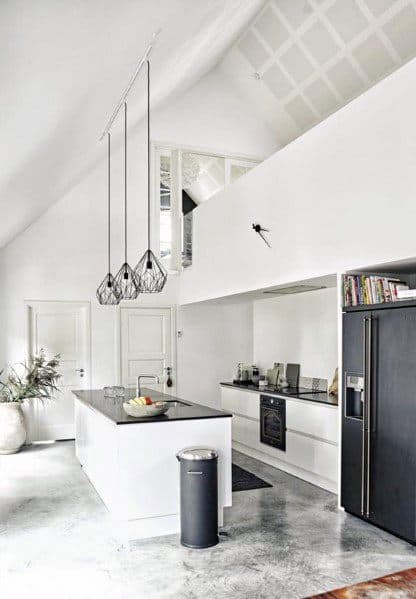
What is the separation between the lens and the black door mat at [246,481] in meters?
5.48

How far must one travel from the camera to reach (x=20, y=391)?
723 cm

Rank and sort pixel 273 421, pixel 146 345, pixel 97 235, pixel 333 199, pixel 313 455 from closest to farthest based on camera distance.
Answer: pixel 333 199
pixel 313 455
pixel 273 421
pixel 97 235
pixel 146 345

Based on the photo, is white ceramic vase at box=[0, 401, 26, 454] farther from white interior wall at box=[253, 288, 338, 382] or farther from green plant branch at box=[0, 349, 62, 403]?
white interior wall at box=[253, 288, 338, 382]

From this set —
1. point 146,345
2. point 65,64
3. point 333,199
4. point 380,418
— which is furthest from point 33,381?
point 65,64

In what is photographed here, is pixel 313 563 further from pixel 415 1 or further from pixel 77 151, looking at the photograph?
pixel 415 1

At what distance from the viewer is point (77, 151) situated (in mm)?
4832

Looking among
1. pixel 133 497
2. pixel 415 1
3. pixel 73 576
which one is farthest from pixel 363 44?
pixel 73 576

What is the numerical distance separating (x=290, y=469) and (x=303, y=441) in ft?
1.78

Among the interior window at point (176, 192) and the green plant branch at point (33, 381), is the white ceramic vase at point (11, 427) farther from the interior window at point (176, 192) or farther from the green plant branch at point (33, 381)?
the interior window at point (176, 192)

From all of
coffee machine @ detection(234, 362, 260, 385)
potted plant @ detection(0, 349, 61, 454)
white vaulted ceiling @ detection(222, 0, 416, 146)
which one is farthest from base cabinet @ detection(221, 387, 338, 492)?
white vaulted ceiling @ detection(222, 0, 416, 146)

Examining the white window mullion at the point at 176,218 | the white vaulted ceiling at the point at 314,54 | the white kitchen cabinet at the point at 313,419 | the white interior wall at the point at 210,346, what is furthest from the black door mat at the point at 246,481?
the white vaulted ceiling at the point at 314,54

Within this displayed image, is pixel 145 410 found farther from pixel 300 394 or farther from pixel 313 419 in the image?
pixel 300 394

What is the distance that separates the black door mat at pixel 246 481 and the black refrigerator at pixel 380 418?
1.06 m

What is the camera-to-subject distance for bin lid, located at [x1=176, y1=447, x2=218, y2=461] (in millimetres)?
3967
